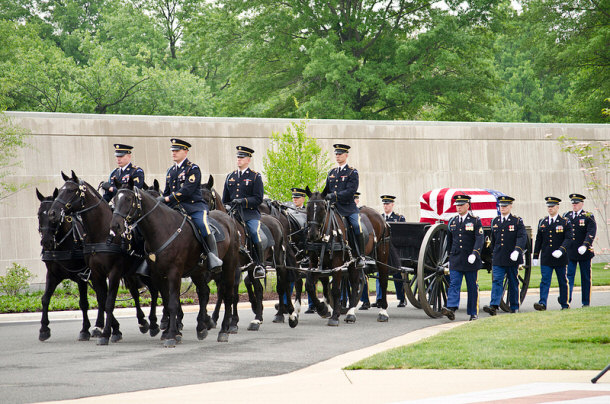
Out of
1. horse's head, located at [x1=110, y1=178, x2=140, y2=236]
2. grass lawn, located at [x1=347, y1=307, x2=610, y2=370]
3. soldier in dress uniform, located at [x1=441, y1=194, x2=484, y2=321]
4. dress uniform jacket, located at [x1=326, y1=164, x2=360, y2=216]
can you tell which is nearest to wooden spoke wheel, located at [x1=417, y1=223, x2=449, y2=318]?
soldier in dress uniform, located at [x1=441, y1=194, x2=484, y2=321]

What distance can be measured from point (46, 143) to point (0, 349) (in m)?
11.6

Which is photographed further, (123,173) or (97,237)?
(123,173)

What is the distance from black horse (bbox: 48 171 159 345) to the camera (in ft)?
39.1

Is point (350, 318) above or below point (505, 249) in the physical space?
below

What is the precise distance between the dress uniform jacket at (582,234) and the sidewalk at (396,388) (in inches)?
331

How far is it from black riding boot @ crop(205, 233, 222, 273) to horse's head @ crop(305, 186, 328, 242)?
2285 millimetres

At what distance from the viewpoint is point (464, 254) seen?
15.0 meters

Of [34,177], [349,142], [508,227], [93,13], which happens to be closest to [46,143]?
[34,177]

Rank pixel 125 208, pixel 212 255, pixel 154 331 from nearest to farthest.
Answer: pixel 125 208
pixel 212 255
pixel 154 331

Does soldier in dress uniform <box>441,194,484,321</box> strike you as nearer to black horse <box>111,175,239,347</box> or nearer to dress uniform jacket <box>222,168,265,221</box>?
dress uniform jacket <box>222,168,265,221</box>

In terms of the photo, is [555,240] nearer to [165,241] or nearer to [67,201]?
[165,241]

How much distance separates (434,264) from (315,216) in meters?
3.24

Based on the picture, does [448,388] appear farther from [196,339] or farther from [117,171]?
[117,171]

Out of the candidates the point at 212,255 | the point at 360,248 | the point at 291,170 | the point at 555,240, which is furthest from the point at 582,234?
the point at 212,255
